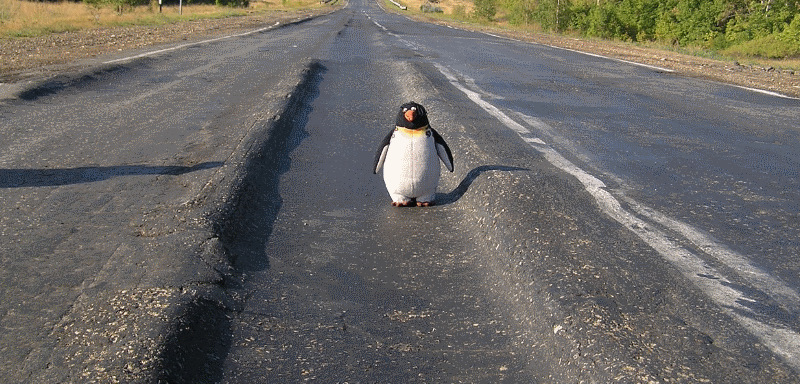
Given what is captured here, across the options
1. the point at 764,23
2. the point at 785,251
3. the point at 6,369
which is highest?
the point at 764,23

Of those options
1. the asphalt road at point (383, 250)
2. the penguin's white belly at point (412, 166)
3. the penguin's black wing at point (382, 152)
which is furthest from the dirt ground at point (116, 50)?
the penguin's white belly at point (412, 166)

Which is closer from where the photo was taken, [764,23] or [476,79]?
[476,79]

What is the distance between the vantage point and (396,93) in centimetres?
1263

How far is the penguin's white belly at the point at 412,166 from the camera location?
6.12m

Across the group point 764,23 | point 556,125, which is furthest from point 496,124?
point 764,23

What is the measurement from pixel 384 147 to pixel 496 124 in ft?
10.8

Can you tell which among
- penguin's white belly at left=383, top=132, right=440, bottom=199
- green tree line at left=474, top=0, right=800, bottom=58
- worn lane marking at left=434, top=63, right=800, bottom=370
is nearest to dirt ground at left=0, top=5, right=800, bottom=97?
penguin's white belly at left=383, top=132, right=440, bottom=199

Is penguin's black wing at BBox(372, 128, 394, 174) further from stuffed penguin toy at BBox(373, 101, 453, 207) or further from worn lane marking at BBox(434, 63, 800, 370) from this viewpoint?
worn lane marking at BBox(434, 63, 800, 370)

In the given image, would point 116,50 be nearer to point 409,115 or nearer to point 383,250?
point 409,115

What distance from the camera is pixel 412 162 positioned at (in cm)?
615

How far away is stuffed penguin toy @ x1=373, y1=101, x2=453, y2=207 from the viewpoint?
6.14m

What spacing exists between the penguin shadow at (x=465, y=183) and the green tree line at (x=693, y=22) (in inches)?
1199

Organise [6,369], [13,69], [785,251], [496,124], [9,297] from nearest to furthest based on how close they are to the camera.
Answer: [6,369]
[9,297]
[785,251]
[496,124]
[13,69]

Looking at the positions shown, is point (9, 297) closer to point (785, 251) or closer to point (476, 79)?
point (785, 251)
